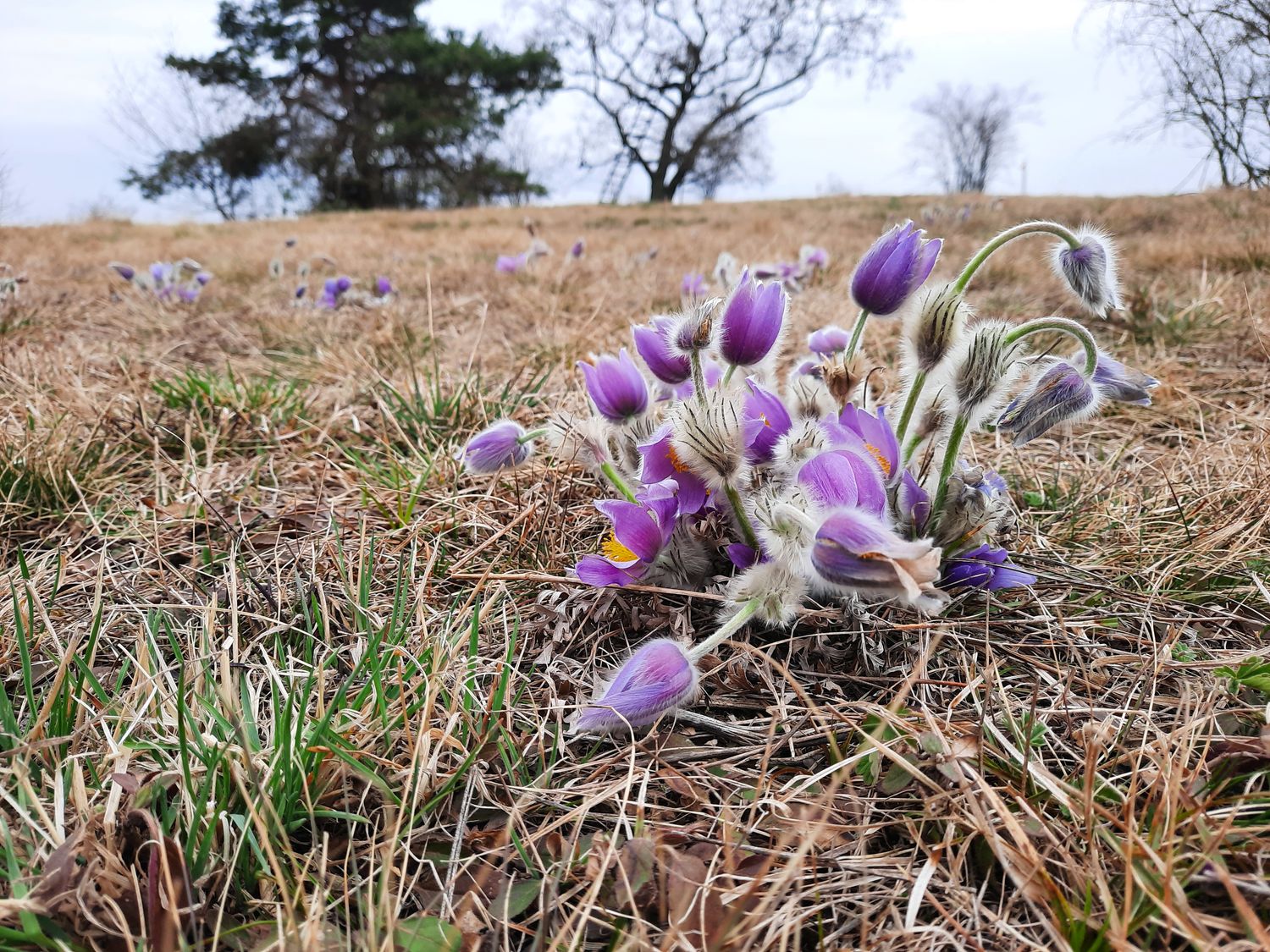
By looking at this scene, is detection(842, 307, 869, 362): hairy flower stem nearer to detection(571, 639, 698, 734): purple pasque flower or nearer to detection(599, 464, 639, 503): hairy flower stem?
detection(599, 464, 639, 503): hairy flower stem

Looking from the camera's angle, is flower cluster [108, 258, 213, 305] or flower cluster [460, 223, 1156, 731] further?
flower cluster [108, 258, 213, 305]

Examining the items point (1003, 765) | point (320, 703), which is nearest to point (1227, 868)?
point (1003, 765)

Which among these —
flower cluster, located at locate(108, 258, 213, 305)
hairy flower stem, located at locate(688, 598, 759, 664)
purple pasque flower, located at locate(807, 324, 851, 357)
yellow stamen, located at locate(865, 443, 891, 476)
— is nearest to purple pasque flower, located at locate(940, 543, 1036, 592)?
yellow stamen, located at locate(865, 443, 891, 476)

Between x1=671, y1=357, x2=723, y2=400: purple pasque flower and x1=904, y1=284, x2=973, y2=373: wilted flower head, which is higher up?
x1=904, y1=284, x2=973, y2=373: wilted flower head

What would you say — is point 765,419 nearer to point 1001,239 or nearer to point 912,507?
point 912,507

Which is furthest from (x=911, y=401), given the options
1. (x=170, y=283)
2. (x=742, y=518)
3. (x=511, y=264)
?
(x=170, y=283)

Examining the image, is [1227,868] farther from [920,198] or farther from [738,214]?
[920,198]
